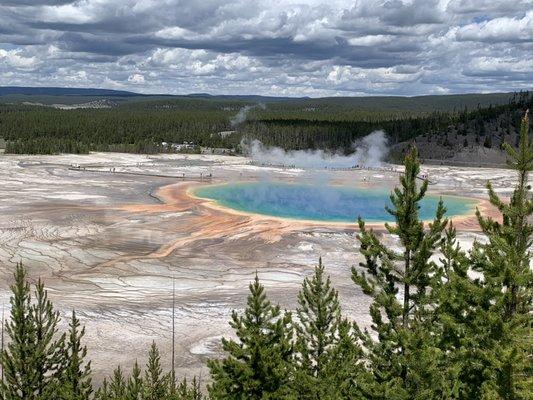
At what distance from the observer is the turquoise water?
5456 cm

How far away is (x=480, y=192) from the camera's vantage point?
70938 mm

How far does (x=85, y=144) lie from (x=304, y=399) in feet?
398

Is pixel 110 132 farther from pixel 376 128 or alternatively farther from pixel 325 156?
pixel 376 128

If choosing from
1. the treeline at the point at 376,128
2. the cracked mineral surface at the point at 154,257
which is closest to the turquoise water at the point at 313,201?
the cracked mineral surface at the point at 154,257

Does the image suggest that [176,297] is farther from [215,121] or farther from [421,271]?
[215,121]

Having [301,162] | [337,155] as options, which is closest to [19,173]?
[301,162]

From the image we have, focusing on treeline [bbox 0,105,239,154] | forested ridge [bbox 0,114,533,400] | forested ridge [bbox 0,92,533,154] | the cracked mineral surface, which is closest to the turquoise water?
the cracked mineral surface

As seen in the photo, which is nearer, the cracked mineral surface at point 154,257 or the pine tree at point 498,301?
the pine tree at point 498,301

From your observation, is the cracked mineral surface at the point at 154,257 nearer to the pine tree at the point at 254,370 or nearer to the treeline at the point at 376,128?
the pine tree at the point at 254,370

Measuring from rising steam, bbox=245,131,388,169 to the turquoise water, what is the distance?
31.2m

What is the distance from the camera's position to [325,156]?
120 m

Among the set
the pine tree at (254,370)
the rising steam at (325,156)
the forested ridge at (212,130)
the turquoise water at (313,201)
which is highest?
the forested ridge at (212,130)

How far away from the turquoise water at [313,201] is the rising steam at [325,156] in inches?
1226

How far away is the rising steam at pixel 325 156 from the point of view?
109 m
